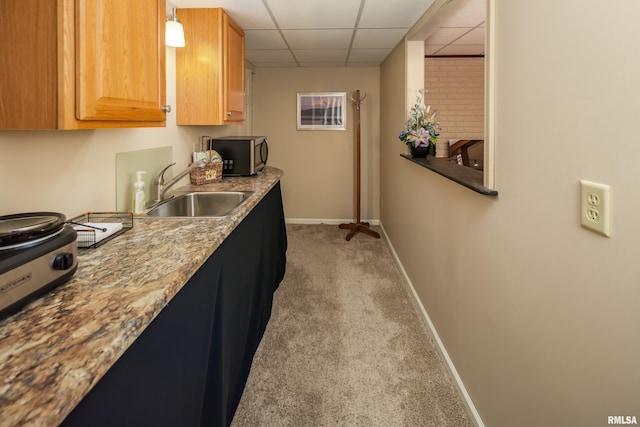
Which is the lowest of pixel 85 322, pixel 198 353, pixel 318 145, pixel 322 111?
pixel 198 353

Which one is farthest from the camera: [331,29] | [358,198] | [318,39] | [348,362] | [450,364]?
[358,198]

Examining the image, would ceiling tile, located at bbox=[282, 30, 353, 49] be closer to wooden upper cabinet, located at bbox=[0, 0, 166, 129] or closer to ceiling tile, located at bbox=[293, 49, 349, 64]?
ceiling tile, located at bbox=[293, 49, 349, 64]

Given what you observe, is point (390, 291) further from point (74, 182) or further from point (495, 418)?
point (74, 182)

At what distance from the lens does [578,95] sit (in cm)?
92

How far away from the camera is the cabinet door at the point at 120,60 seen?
3.47 ft

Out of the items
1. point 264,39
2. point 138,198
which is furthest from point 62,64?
point 264,39

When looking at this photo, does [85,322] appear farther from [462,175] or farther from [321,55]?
[321,55]

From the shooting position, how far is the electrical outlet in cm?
83

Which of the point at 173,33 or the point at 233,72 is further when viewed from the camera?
the point at 233,72

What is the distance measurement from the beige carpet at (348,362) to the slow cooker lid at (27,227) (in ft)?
3.94

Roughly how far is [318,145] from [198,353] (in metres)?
4.17

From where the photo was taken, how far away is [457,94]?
181 inches

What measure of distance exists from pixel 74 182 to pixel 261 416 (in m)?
1.30

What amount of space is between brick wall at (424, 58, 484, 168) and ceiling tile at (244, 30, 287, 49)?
2.01m
